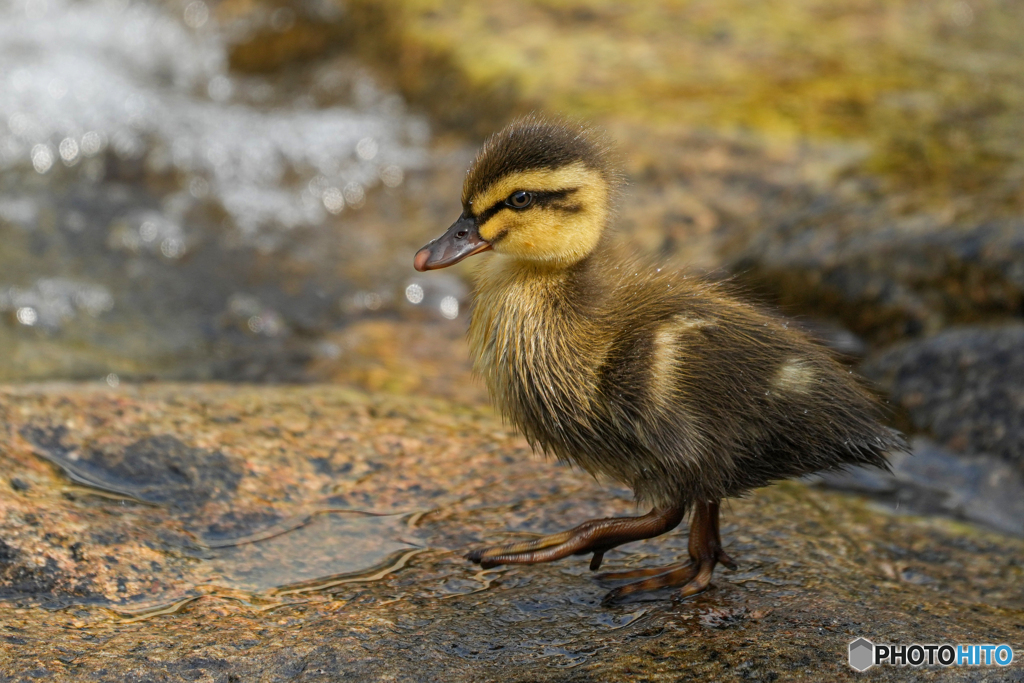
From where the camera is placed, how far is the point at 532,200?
3957 mm

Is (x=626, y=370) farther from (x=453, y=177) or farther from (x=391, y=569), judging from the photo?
(x=453, y=177)

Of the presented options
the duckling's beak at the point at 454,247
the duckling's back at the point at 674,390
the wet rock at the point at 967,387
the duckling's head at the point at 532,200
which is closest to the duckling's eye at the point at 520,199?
the duckling's head at the point at 532,200

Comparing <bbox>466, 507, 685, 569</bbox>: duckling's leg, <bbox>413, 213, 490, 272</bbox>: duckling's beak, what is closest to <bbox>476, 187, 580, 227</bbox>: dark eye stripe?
<bbox>413, 213, 490, 272</bbox>: duckling's beak

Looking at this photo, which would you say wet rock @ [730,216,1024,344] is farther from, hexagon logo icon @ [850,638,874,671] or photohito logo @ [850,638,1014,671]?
hexagon logo icon @ [850,638,874,671]

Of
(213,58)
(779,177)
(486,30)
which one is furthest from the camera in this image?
(213,58)

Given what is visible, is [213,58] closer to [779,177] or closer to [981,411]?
[779,177]

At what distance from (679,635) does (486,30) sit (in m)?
6.90

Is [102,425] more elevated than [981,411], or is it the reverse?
[102,425]

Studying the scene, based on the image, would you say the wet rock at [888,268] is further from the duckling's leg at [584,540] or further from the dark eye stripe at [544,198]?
the duckling's leg at [584,540]

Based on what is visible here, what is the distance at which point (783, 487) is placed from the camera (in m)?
4.86

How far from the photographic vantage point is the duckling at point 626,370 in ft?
12.0

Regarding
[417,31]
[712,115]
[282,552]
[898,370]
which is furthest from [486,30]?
[282,552]

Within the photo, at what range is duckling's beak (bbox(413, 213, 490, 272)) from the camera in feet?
13.2

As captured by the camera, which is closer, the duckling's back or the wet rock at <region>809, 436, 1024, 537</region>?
the duckling's back
